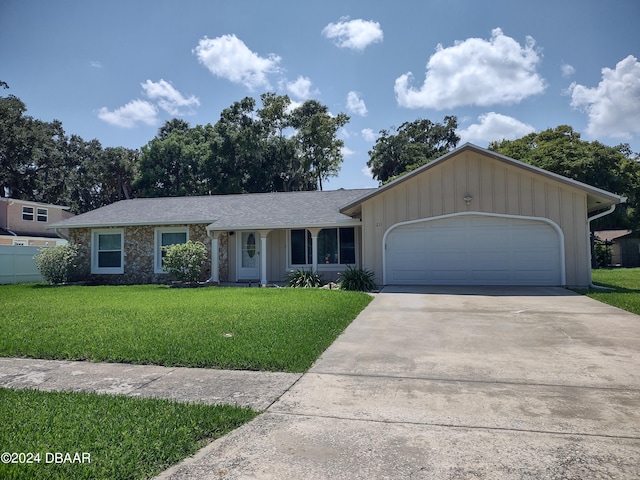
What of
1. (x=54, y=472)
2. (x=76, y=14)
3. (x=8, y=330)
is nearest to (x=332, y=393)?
(x=54, y=472)

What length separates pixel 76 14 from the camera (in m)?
8.84

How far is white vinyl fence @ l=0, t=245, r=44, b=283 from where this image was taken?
18.6 m

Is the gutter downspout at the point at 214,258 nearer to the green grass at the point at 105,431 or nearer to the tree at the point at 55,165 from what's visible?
the green grass at the point at 105,431

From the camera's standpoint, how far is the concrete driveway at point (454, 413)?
277 cm

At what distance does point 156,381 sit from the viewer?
183 inches

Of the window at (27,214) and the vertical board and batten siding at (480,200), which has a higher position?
the window at (27,214)

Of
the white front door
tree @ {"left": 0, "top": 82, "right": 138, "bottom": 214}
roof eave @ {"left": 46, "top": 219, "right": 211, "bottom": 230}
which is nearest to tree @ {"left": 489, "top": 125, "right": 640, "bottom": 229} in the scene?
the white front door

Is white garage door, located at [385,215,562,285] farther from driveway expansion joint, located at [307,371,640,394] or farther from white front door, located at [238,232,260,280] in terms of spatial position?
driveway expansion joint, located at [307,371,640,394]

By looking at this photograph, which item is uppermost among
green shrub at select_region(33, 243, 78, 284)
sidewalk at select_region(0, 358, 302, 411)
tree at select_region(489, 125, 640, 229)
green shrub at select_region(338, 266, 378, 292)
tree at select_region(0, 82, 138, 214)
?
tree at select_region(0, 82, 138, 214)

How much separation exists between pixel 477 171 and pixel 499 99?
8.64 metres

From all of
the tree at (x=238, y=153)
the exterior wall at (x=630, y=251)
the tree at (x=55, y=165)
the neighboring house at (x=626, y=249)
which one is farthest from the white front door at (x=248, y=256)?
the exterior wall at (x=630, y=251)

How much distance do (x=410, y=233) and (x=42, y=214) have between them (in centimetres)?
2858

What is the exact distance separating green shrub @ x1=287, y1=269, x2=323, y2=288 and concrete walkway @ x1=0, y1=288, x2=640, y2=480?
23.6 feet

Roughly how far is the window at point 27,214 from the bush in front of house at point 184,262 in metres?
20.1
